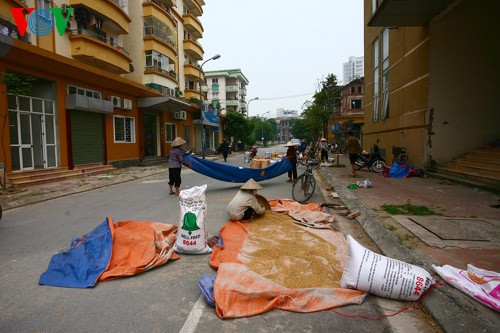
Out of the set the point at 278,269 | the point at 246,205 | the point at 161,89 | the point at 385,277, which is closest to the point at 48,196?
the point at 246,205

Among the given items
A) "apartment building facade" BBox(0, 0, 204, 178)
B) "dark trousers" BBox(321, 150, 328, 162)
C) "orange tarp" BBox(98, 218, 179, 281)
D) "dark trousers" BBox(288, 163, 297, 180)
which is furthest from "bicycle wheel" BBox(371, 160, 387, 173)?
"apartment building facade" BBox(0, 0, 204, 178)

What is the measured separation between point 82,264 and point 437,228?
15.7ft

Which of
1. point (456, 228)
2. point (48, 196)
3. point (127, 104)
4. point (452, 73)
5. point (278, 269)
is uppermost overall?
point (127, 104)

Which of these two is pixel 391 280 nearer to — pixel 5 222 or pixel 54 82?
pixel 5 222

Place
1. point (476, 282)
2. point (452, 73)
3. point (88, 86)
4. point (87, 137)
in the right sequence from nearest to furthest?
point (476, 282), point (452, 73), point (87, 137), point (88, 86)

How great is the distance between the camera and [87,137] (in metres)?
16.3

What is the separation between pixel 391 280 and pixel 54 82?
1548 cm

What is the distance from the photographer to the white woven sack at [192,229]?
420 cm

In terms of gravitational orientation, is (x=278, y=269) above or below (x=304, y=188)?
below

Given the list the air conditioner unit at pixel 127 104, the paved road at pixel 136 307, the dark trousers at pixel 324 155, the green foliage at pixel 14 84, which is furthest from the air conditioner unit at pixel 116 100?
the paved road at pixel 136 307

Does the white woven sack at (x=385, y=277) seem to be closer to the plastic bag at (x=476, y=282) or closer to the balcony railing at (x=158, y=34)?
the plastic bag at (x=476, y=282)

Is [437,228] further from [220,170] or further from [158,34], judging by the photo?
[158,34]

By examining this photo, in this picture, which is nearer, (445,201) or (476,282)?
(476,282)

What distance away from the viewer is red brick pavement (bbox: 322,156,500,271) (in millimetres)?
3598
